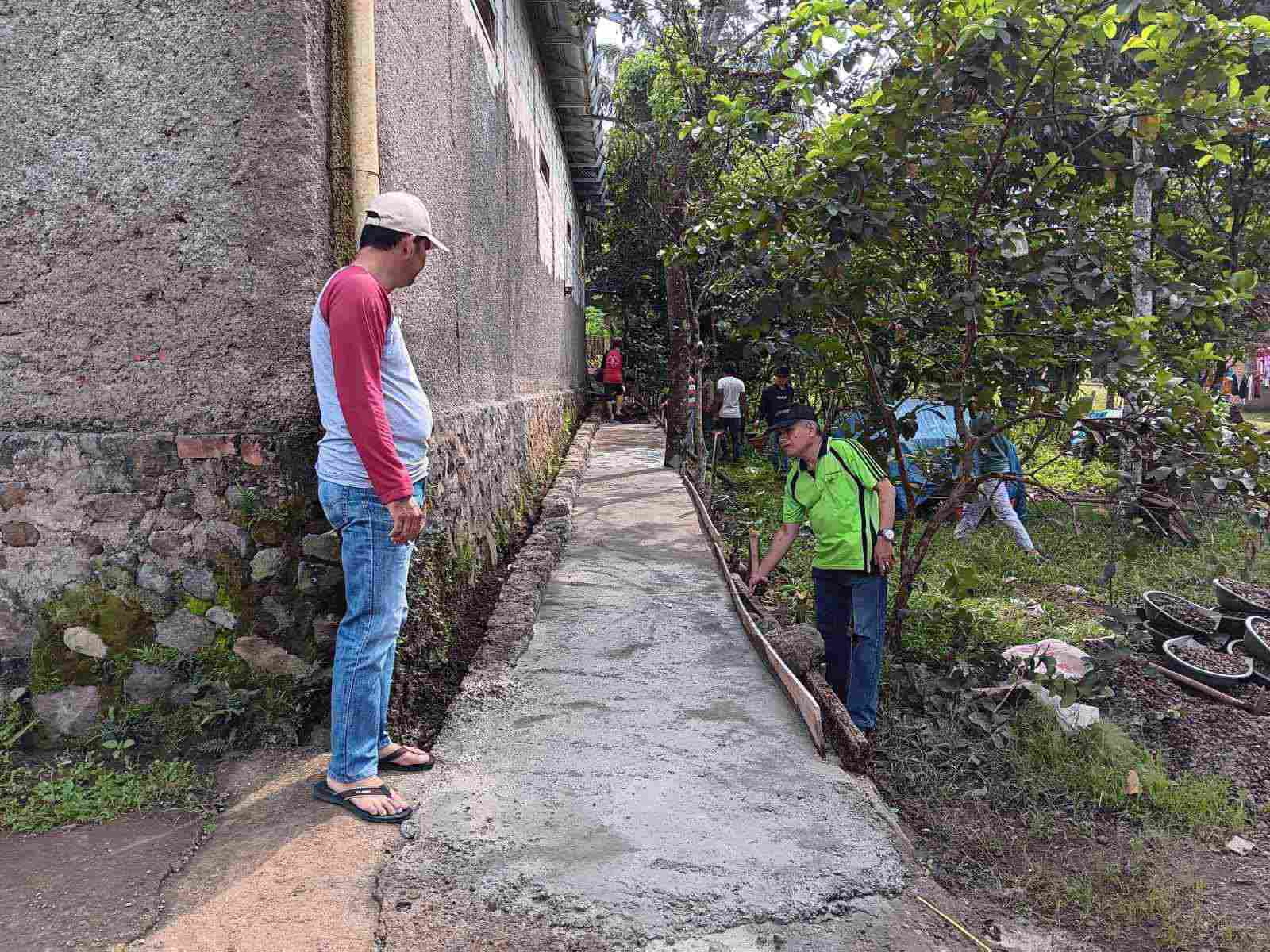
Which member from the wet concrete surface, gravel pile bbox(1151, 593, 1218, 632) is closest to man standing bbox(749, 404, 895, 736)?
the wet concrete surface

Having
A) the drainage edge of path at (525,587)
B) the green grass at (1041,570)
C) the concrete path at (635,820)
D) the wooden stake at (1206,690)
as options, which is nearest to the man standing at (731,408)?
the green grass at (1041,570)

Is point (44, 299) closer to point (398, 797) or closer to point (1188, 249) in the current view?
point (398, 797)

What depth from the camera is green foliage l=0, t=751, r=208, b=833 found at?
95.7 inches

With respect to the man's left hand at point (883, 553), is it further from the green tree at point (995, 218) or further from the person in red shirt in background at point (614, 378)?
the person in red shirt in background at point (614, 378)

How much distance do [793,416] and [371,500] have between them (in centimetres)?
207

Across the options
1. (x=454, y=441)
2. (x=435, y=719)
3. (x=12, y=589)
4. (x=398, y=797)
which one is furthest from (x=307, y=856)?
(x=454, y=441)

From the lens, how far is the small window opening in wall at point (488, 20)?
556 centimetres

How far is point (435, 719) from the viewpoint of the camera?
133 inches

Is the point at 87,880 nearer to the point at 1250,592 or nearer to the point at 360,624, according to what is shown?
the point at 360,624

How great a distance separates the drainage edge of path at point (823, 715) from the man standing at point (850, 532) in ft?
0.82

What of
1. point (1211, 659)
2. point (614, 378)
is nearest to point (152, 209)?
point (1211, 659)

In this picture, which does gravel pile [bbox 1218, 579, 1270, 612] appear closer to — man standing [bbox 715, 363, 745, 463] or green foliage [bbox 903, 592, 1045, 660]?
green foliage [bbox 903, 592, 1045, 660]

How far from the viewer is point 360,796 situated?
2523 mm

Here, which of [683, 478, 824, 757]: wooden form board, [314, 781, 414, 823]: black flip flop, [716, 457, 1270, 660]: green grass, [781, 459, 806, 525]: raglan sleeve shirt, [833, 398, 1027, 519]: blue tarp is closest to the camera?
[314, 781, 414, 823]: black flip flop
